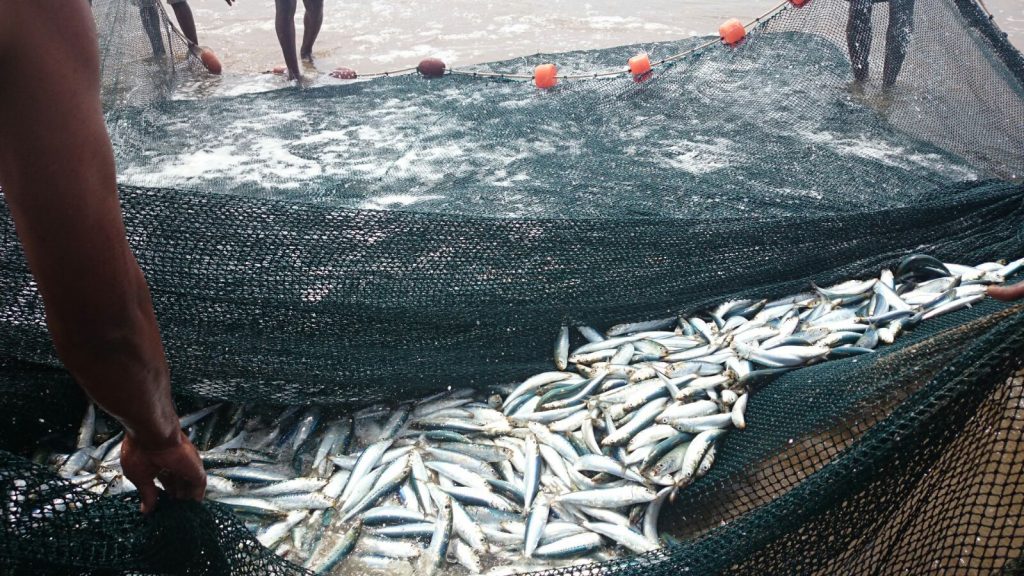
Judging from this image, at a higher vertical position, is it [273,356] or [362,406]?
[273,356]

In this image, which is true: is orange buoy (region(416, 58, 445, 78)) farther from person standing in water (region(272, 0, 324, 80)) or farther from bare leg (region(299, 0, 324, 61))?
bare leg (region(299, 0, 324, 61))

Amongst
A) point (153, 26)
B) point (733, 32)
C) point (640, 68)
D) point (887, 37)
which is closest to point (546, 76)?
point (640, 68)

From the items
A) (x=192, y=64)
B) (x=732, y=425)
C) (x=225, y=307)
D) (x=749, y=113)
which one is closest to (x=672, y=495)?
(x=732, y=425)

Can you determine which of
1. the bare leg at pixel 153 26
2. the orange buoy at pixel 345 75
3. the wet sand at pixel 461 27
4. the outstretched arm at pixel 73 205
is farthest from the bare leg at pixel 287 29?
the outstretched arm at pixel 73 205

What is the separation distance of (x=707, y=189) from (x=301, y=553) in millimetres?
3551

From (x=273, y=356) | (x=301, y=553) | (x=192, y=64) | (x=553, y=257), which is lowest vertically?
(x=301, y=553)

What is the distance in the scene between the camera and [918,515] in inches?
71.7

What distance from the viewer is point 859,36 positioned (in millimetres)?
5875

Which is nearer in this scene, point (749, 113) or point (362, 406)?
→ point (362, 406)

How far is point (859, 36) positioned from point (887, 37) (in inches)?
10.5

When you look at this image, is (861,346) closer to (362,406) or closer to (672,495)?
(672,495)

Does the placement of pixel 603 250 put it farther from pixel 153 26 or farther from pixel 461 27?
pixel 461 27

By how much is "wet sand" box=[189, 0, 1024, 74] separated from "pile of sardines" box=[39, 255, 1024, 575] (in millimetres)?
7157

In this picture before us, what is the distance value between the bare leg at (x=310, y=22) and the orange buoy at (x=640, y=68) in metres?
4.73
